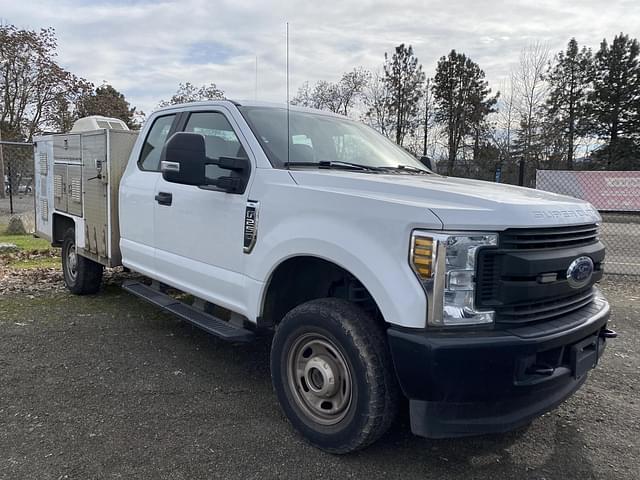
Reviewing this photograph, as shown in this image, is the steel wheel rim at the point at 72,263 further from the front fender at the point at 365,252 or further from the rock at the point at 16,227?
the rock at the point at 16,227

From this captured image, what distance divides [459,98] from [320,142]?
37313 millimetres

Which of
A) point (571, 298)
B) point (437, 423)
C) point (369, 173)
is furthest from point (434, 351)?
point (369, 173)

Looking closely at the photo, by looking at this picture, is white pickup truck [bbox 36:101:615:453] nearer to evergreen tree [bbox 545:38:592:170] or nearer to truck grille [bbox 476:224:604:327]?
truck grille [bbox 476:224:604:327]

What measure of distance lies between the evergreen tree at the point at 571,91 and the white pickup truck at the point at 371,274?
32.5 m

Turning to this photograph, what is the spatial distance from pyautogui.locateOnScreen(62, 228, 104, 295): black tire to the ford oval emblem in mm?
5173

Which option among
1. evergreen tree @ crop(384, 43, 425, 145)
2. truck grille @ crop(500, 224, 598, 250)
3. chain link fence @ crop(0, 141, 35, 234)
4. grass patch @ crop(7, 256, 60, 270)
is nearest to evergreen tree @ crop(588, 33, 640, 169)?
evergreen tree @ crop(384, 43, 425, 145)

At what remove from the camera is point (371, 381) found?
253cm

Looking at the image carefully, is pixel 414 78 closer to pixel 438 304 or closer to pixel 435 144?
pixel 435 144

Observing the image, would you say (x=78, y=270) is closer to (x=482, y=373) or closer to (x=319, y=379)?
(x=319, y=379)

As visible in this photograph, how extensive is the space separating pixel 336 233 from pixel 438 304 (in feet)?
2.22

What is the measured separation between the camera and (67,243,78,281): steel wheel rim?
20.1 ft

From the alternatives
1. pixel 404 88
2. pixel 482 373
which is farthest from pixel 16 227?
pixel 404 88

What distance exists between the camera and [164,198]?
412 cm

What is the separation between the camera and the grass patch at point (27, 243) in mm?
9867
